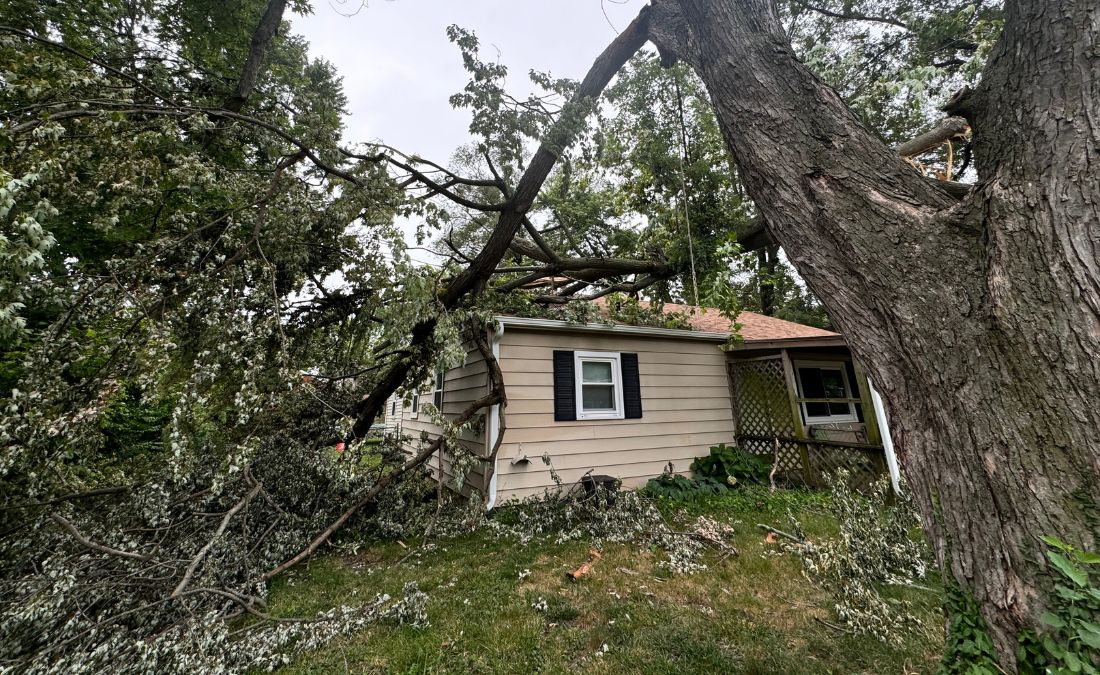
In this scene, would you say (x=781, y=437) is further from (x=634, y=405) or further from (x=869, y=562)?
(x=869, y=562)

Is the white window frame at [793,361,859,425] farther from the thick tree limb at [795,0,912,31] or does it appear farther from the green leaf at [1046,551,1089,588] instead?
the green leaf at [1046,551,1089,588]

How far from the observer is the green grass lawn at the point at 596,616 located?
2.30 meters

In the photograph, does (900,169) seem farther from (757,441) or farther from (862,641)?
(757,441)

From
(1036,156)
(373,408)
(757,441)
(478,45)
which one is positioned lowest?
(757,441)

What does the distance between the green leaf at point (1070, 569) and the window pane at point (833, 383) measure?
926 cm

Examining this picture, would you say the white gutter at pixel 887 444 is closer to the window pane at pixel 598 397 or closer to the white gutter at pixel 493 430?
the window pane at pixel 598 397

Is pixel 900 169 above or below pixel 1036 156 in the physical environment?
above

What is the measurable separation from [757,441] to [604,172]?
7.18 metres

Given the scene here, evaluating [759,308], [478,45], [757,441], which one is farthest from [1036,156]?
[759,308]

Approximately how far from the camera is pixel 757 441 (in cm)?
703

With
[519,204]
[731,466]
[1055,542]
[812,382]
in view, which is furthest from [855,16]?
[1055,542]

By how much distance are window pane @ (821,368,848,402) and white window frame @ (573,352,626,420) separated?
562 centimetres

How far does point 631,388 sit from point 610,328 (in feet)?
3.46

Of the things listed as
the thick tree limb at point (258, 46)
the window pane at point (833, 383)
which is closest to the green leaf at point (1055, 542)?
the thick tree limb at point (258, 46)
